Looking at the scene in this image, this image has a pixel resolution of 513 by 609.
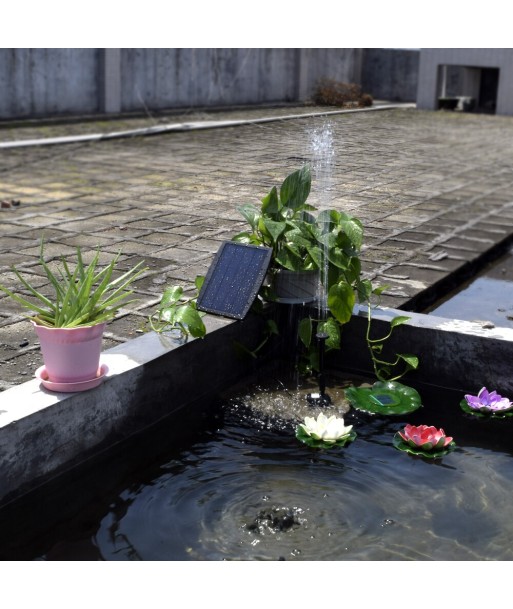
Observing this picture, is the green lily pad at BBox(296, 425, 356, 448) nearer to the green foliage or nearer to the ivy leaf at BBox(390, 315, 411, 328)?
the green foliage

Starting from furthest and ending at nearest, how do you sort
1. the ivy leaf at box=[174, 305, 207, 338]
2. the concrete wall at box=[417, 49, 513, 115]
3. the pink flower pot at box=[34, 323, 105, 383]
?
1. the concrete wall at box=[417, 49, 513, 115]
2. the ivy leaf at box=[174, 305, 207, 338]
3. the pink flower pot at box=[34, 323, 105, 383]

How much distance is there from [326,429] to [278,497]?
1.67 feet

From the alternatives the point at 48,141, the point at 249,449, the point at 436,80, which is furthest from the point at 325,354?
the point at 436,80

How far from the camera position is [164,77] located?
1727 centimetres

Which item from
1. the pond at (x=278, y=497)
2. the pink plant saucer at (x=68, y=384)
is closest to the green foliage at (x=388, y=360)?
the pond at (x=278, y=497)

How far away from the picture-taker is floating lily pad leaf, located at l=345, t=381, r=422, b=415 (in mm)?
4199

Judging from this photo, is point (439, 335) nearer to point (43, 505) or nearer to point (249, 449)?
point (249, 449)

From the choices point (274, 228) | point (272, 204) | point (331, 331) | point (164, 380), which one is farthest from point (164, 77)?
point (164, 380)

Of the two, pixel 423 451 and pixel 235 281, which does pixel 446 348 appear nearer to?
pixel 423 451

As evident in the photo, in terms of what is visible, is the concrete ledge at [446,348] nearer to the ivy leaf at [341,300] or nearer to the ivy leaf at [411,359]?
the ivy leaf at [411,359]

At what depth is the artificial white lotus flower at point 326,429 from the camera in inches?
151

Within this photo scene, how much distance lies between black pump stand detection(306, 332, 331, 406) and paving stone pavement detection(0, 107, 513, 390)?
3.01ft

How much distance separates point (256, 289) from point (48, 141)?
8573 mm

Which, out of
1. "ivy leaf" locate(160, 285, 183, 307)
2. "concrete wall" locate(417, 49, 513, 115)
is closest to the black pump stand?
"ivy leaf" locate(160, 285, 183, 307)
